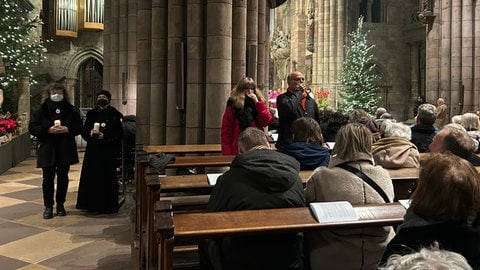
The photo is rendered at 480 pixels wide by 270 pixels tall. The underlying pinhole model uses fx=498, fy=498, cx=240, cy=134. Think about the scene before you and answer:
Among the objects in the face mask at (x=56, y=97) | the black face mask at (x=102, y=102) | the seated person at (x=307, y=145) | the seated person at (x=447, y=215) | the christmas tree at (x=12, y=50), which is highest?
the christmas tree at (x=12, y=50)

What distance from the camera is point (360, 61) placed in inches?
776

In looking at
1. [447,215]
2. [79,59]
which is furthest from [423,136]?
[79,59]

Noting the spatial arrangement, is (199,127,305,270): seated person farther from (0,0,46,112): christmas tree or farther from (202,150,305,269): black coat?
(0,0,46,112): christmas tree

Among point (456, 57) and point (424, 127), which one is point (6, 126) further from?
point (456, 57)

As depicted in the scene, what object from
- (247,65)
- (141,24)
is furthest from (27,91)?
(247,65)

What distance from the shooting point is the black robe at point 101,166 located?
690cm

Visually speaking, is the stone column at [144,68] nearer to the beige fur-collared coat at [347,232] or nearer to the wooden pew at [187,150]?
the wooden pew at [187,150]

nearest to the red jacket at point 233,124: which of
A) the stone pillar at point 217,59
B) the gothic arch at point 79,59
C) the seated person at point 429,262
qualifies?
the stone pillar at point 217,59

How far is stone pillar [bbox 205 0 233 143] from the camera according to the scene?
6461 millimetres

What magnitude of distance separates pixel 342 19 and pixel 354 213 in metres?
20.5

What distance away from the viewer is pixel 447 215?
2037 mm

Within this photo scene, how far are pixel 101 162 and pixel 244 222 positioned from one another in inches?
187

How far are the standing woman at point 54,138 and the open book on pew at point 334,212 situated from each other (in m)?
Result: 4.63

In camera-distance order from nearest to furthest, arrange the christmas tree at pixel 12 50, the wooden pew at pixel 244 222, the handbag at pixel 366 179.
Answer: the wooden pew at pixel 244 222, the handbag at pixel 366 179, the christmas tree at pixel 12 50
